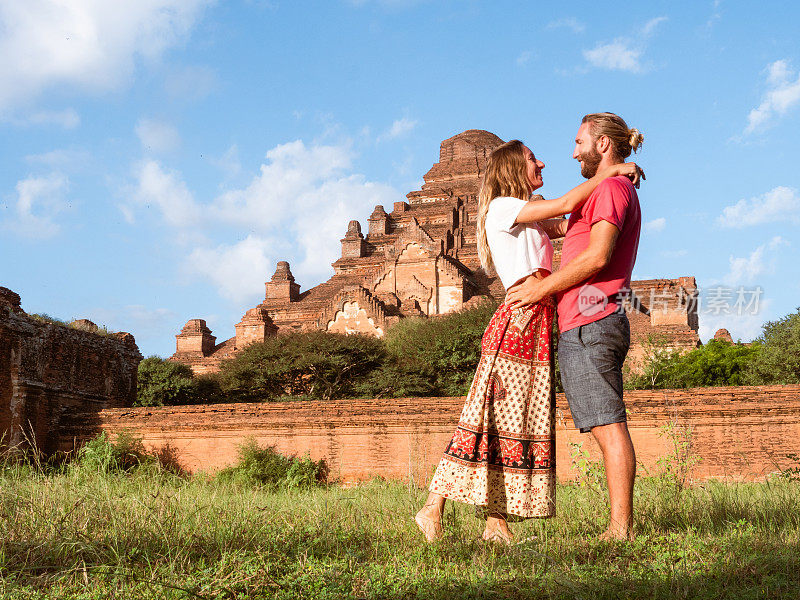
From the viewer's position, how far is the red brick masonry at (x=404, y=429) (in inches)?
389

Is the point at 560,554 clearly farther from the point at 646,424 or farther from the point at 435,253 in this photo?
the point at 435,253

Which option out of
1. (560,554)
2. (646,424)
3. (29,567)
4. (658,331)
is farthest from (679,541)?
(658,331)

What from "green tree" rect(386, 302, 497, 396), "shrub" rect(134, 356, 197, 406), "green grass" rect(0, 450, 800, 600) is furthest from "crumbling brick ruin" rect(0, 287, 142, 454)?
"green tree" rect(386, 302, 497, 396)

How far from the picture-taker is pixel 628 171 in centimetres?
353

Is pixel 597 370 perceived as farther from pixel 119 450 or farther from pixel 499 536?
pixel 119 450

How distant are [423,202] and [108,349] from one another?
31.9 meters

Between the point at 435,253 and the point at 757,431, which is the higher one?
the point at 435,253

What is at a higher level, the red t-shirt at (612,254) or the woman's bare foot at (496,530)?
A: the red t-shirt at (612,254)

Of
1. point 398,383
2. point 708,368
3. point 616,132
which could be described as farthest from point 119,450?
point 708,368

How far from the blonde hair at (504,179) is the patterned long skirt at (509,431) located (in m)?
0.39

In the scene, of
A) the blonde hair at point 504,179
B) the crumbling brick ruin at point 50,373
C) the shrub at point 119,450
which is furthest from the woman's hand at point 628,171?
the crumbling brick ruin at point 50,373

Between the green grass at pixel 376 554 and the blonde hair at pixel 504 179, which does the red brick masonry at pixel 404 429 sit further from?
the blonde hair at pixel 504 179

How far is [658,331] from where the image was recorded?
85.6 ft

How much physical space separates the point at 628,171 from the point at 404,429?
7.89m
